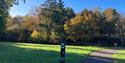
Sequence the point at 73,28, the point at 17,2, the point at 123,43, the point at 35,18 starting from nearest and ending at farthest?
the point at 17,2
the point at 73,28
the point at 123,43
the point at 35,18

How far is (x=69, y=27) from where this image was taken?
63.4 m

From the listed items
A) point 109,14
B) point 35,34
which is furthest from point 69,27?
point 109,14

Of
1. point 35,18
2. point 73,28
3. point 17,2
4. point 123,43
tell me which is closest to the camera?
point 17,2

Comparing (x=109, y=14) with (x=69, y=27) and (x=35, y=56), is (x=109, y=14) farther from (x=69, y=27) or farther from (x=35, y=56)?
(x=35, y=56)

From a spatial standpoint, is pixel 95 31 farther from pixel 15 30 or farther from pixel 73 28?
pixel 15 30

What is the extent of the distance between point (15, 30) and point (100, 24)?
752 inches

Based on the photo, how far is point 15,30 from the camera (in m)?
69.8

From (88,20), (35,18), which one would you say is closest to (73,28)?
(88,20)

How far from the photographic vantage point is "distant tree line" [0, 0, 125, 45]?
6419cm

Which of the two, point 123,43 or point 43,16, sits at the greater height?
point 43,16

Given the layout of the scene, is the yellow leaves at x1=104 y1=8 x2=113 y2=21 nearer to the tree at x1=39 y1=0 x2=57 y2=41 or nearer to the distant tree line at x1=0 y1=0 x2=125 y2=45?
the distant tree line at x1=0 y1=0 x2=125 y2=45

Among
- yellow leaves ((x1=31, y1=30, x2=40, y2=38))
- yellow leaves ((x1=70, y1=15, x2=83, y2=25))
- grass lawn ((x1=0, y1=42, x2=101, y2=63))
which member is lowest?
grass lawn ((x1=0, y1=42, x2=101, y2=63))

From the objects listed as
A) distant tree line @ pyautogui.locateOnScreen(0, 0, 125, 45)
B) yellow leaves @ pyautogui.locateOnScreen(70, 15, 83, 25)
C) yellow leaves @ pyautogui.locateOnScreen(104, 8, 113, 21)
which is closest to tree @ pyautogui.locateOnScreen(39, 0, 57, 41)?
distant tree line @ pyautogui.locateOnScreen(0, 0, 125, 45)

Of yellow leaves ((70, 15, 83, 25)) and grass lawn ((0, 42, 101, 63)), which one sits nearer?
grass lawn ((0, 42, 101, 63))
